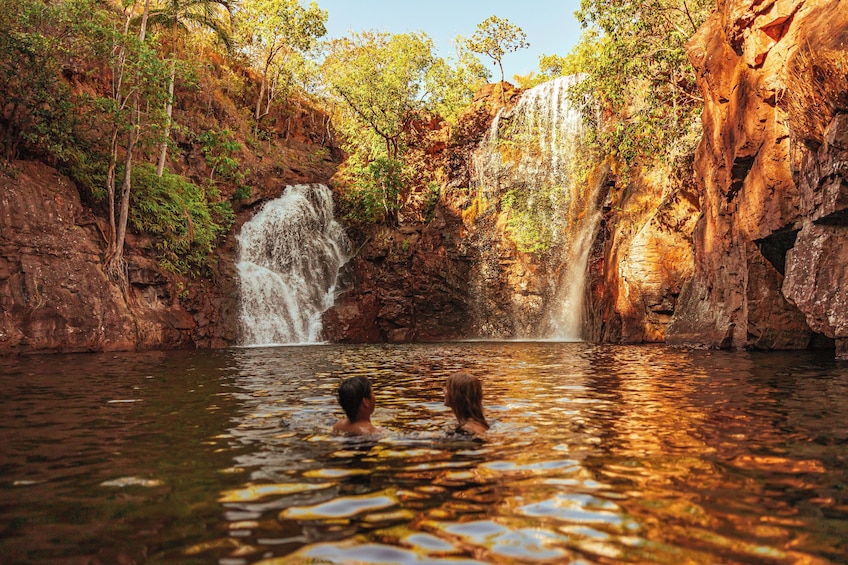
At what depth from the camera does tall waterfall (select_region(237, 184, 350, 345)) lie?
31656 mm

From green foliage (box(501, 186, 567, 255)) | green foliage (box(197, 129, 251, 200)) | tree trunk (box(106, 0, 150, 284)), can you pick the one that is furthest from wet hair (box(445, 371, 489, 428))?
green foliage (box(197, 129, 251, 200))

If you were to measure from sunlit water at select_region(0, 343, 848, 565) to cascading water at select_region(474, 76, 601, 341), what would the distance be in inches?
890

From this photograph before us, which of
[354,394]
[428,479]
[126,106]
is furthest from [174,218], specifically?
[428,479]

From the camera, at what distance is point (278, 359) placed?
18.8 meters

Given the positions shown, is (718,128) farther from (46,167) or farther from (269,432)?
(46,167)

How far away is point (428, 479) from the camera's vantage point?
15.7 feet

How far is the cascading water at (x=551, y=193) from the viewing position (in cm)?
3253

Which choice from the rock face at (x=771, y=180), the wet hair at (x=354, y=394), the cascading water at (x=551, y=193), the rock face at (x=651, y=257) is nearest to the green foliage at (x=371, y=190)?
the cascading water at (x=551, y=193)

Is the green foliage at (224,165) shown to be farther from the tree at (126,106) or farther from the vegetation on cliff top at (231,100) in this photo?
the tree at (126,106)

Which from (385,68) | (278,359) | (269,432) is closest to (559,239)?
(385,68)

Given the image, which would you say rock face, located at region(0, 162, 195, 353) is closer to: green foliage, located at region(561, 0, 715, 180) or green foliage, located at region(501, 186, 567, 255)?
green foliage, located at region(501, 186, 567, 255)

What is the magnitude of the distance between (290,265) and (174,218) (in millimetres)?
8363

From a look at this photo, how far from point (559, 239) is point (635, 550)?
31188 mm

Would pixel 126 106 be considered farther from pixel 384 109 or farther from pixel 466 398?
pixel 466 398
